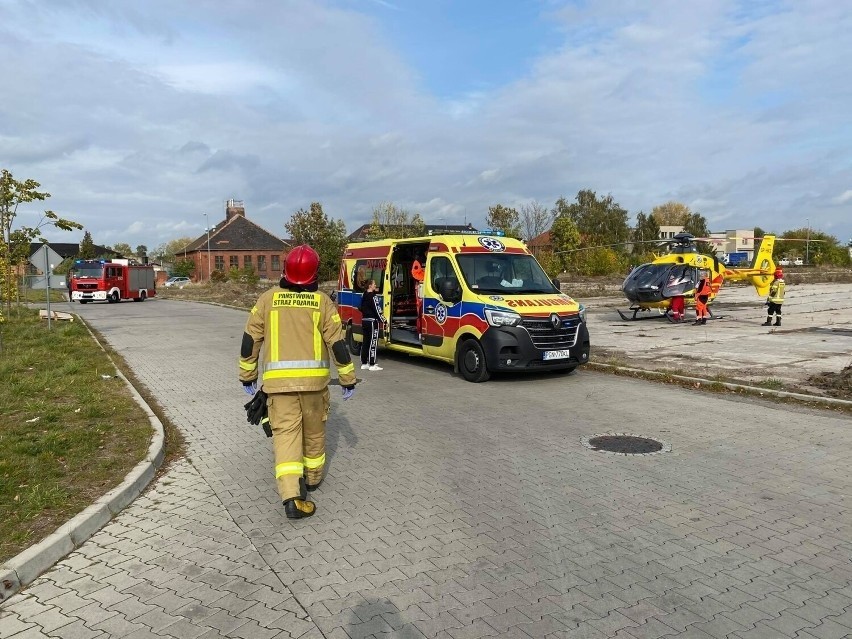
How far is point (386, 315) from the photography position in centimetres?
1312

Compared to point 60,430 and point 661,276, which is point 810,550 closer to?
point 60,430

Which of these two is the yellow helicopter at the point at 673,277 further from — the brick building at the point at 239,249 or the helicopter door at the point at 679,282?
the brick building at the point at 239,249

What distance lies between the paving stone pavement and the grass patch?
0.40m

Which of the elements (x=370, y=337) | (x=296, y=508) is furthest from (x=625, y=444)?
(x=370, y=337)

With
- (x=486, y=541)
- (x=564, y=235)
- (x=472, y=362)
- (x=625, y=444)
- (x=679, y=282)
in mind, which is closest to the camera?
(x=486, y=541)

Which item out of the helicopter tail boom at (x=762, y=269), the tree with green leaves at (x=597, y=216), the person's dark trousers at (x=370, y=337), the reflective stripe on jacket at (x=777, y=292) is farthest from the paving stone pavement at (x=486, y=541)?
the tree with green leaves at (x=597, y=216)

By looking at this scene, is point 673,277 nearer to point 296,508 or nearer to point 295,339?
point 295,339

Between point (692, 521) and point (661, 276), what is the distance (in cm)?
1751

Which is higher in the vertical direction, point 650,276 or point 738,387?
point 650,276

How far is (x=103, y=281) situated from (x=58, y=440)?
38282mm

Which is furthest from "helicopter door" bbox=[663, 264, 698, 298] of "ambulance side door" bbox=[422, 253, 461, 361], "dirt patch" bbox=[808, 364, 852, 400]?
"ambulance side door" bbox=[422, 253, 461, 361]

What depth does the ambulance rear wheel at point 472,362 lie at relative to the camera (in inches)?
414

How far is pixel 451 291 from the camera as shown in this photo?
11023 mm

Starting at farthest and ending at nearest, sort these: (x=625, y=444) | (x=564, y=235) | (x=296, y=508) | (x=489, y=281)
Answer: (x=564, y=235) → (x=489, y=281) → (x=625, y=444) → (x=296, y=508)
